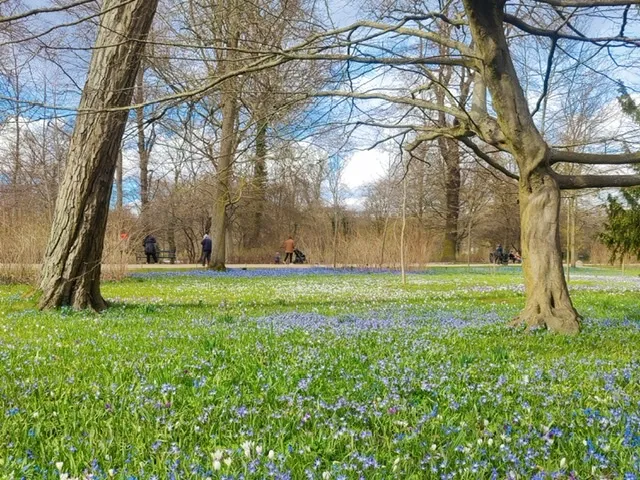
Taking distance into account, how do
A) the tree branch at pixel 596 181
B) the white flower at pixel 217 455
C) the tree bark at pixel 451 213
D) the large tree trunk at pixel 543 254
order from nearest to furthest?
the white flower at pixel 217 455, the large tree trunk at pixel 543 254, the tree branch at pixel 596 181, the tree bark at pixel 451 213

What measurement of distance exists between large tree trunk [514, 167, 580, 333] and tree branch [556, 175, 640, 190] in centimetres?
34

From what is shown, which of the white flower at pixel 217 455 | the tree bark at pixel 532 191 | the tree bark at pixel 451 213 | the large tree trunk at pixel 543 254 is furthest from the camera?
the tree bark at pixel 451 213

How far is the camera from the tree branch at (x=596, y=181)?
286 inches

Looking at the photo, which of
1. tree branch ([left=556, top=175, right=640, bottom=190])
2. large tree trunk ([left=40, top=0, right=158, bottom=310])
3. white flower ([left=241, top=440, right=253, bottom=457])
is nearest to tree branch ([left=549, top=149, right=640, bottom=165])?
tree branch ([left=556, top=175, right=640, bottom=190])

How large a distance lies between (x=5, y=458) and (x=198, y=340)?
311 cm

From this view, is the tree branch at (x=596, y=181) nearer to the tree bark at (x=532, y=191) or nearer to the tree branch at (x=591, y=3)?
the tree bark at (x=532, y=191)

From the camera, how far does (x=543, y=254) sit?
7.05 m

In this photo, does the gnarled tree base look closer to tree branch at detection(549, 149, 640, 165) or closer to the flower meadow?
the flower meadow

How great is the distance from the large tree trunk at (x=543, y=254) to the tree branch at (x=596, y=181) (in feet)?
1.12

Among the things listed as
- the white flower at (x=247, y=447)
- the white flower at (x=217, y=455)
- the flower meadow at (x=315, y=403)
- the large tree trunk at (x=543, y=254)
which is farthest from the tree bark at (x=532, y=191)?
the white flower at (x=217, y=455)

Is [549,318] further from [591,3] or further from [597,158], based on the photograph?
[591,3]

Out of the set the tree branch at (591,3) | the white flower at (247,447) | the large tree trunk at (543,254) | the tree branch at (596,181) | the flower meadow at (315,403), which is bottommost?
the flower meadow at (315,403)

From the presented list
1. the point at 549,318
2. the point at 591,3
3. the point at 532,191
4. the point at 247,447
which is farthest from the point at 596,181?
the point at 247,447

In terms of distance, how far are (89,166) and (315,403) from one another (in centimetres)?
709
